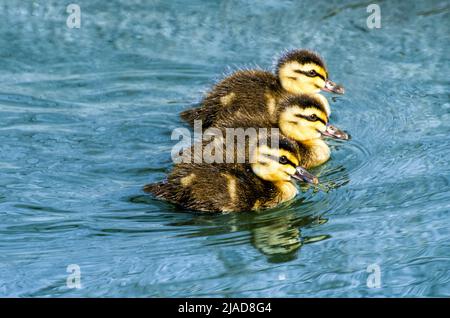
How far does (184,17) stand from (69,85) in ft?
4.03

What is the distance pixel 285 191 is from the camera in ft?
17.8

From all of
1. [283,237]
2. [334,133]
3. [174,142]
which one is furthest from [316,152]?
[283,237]

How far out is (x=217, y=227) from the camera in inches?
200

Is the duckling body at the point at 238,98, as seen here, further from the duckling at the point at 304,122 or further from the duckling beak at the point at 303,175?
the duckling beak at the point at 303,175

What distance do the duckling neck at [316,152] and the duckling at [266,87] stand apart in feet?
0.70

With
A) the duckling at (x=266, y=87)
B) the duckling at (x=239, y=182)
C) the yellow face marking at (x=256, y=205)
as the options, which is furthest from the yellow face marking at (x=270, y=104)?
the yellow face marking at (x=256, y=205)

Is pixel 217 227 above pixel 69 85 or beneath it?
beneath

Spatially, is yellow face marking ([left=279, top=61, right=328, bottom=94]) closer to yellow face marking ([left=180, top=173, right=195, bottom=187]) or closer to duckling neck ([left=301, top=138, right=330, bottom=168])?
duckling neck ([left=301, top=138, right=330, bottom=168])

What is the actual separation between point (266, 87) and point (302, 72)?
245mm

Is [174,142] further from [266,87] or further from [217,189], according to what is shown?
[217,189]

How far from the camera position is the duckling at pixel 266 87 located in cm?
617

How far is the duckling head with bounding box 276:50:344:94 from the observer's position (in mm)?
6371

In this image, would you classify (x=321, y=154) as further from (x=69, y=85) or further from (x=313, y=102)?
(x=69, y=85)
